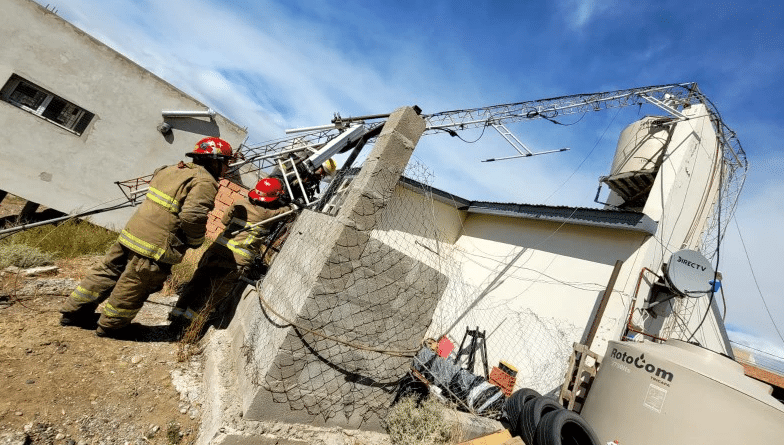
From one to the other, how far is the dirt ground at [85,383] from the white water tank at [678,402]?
15.2 ft

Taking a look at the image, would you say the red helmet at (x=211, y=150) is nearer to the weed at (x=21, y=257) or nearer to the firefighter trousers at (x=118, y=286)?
the firefighter trousers at (x=118, y=286)

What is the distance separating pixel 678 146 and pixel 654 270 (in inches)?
114

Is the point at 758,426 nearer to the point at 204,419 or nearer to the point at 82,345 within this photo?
the point at 204,419

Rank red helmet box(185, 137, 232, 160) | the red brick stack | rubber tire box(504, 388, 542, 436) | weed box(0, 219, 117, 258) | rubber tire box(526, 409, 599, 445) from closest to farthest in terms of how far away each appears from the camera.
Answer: rubber tire box(526, 409, 599, 445)
red helmet box(185, 137, 232, 160)
rubber tire box(504, 388, 542, 436)
weed box(0, 219, 117, 258)
the red brick stack

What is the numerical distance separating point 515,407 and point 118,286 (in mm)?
4709

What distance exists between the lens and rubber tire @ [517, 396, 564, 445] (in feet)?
13.0

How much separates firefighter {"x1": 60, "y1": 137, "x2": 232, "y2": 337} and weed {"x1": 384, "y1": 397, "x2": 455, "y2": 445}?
2714 mm

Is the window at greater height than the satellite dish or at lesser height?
lesser

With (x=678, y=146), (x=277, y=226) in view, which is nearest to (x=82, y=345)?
(x=277, y=226)

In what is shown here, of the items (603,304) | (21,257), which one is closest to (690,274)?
(603,304)

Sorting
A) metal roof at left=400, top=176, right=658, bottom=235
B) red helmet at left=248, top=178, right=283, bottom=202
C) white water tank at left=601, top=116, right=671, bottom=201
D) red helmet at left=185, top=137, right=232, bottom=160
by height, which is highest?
white water tank at left=601, top=116, right=671, bottom=201

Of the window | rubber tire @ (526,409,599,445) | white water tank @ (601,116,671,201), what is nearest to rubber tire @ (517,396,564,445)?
rubber tire @ (526,409,599,445)

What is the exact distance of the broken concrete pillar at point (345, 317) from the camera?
266 centimetres

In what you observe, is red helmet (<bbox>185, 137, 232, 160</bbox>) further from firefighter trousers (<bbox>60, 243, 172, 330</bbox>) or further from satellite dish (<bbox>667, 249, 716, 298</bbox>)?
satellite dish (<bbox>667, 249, 716, 298</bbox>)
